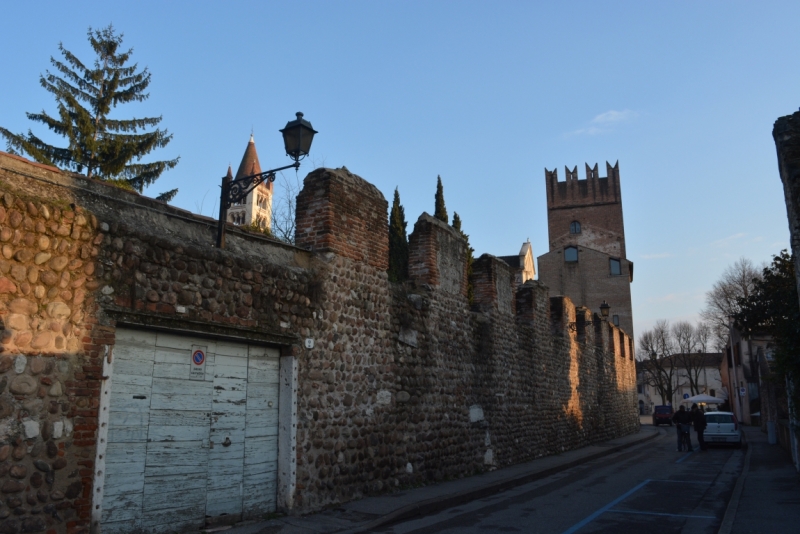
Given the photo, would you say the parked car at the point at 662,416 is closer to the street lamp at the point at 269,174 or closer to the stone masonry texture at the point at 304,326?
the stone masonry texture at the point at 304,326

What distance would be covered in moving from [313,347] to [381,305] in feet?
6.09

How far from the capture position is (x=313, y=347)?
8648mm

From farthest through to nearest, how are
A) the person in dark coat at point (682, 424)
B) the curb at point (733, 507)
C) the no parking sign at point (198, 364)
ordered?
the person in dark coat at point (682, 424) → the curb at point (733, 507) → the no parking sign at point (198, 364)

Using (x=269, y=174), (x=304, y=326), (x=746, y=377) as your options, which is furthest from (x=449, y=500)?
(x=746, y=377)

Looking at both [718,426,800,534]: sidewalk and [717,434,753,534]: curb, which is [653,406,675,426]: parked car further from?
[717,434,753,534]: curb

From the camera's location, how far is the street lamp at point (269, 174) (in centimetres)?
768

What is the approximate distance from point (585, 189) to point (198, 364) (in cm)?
5652

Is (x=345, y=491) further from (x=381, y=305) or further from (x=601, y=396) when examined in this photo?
(x=601, y=396)

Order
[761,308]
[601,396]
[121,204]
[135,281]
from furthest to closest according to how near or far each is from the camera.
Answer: [601,396], [761,308], [121,204], [135,281]

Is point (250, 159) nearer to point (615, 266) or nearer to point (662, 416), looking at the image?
point (615, 266)

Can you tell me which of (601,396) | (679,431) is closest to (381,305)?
(679,431)

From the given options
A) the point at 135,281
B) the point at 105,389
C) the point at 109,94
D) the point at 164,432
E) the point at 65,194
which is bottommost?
the point at 164,432

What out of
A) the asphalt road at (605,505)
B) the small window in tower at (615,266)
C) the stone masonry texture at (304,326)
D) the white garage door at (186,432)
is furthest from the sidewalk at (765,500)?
the small window in tower at (615,266)

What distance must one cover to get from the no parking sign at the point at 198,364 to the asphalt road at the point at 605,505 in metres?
2.93
